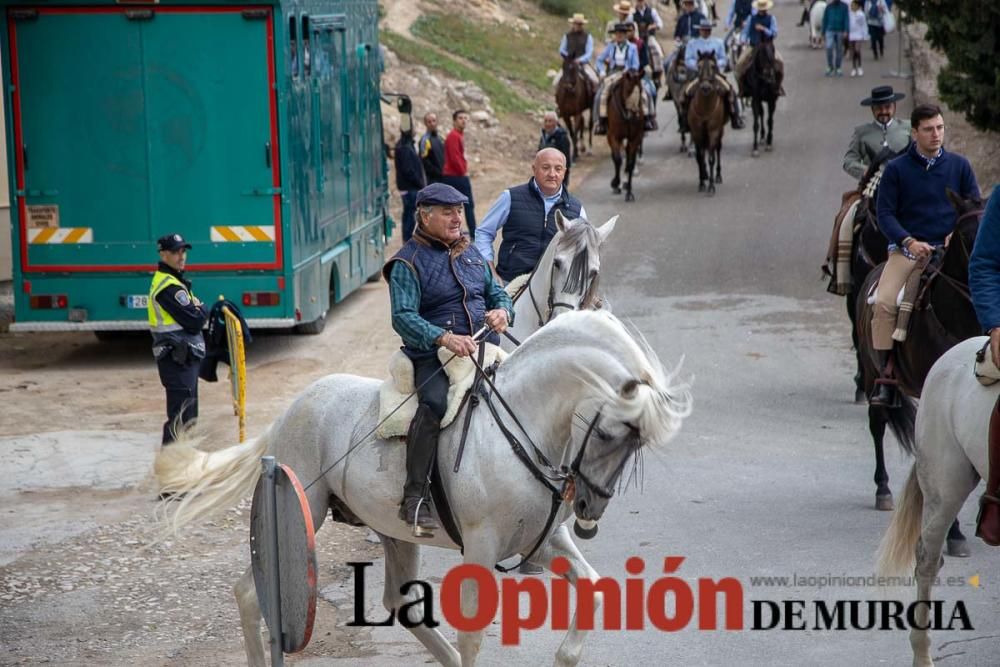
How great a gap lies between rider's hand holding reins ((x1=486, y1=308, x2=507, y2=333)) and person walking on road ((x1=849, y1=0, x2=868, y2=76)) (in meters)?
33.5

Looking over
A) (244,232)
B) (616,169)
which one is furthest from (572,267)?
(616,169)

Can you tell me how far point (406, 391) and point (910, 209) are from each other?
4.62 m

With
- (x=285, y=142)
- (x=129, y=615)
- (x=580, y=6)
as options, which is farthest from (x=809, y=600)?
(x=580, y=6)

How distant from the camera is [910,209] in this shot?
9.62 m

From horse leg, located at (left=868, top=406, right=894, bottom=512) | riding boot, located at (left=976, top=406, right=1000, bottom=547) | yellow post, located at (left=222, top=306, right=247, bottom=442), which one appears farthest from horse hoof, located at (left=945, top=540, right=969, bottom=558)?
yellow post, located at (left=222, top=306, right=247, bottom=442)

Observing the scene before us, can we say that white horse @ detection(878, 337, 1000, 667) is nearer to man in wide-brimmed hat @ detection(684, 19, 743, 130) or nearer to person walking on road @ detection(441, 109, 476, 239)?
person walking on road @ detection(441, 109, 476, 239)

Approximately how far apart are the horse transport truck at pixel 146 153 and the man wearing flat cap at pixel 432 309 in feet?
26.0

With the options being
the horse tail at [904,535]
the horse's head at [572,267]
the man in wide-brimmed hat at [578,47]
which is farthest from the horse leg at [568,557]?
the man in wide-brimmed hat at [578,47]

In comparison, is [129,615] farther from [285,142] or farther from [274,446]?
[285,142]

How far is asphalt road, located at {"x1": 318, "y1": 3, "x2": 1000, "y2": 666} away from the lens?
734 centimetres

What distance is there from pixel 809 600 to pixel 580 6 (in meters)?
39.1

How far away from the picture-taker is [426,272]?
667 cm

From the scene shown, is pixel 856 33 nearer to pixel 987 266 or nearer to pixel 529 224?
pixel 529 224

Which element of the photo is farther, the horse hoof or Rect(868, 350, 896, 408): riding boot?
Rect(868, 350, 896, 408): riding boot
